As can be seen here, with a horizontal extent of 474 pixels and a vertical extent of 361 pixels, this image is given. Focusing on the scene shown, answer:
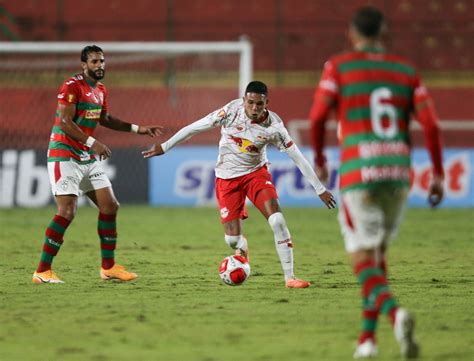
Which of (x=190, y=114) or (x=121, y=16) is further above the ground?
(x=121, y=16)

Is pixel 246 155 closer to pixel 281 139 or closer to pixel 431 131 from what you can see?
pixel 281 139

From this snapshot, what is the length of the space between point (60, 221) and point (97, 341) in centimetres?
342

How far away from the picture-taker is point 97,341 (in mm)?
6746

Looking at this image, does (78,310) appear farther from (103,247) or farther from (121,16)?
(121,16)

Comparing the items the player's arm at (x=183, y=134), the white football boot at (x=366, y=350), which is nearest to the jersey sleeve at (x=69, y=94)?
the player's arm at (x=183, y=134)

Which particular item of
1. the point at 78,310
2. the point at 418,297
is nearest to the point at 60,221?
the point at 78,310

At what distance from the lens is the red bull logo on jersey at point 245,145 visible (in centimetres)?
997

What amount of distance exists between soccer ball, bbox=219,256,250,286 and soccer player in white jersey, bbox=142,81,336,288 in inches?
14.1

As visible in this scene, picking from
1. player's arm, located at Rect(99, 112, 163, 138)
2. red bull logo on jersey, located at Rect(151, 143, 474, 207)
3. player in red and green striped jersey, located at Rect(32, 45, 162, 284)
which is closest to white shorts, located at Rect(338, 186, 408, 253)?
player in red and green striped jersey, located at Rect(32, 45, 162, 284)

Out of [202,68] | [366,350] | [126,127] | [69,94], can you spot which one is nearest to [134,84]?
[202,68]

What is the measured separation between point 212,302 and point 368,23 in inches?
130

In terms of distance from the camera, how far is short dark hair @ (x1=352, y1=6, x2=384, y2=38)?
6.18 metres

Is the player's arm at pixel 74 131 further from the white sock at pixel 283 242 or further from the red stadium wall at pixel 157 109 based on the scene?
the red stadium wall at pixel 157 109

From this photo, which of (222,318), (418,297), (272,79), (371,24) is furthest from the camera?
(272,79)
